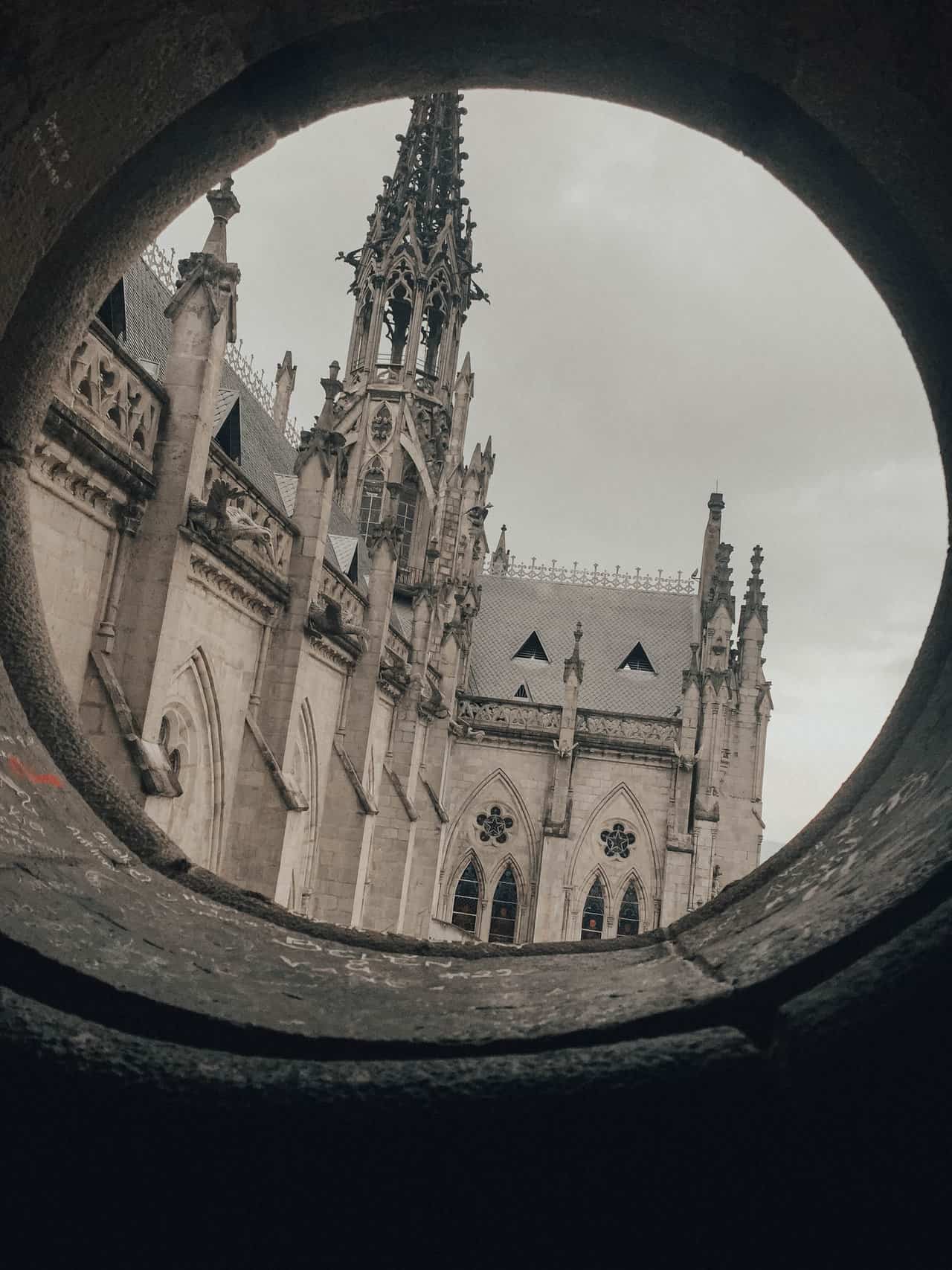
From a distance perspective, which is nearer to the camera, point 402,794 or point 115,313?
point 115,313

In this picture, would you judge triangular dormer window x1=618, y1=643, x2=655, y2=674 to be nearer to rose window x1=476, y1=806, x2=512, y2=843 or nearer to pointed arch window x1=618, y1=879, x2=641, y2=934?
rose window x1=476, y1=806, x2=512, y2=843

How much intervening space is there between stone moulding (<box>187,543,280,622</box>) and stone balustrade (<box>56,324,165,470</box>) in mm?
936

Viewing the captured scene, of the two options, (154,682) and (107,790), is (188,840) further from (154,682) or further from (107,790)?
(107,790)

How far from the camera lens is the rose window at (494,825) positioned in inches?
1031

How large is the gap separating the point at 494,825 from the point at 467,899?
2.17 m

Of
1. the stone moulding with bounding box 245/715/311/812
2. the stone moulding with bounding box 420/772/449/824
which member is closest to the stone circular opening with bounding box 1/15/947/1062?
the stone moulding with bounding box 245/715/311/812

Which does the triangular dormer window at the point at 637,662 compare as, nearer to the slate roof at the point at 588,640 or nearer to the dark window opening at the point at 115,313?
the slate roof at the point at 588,640

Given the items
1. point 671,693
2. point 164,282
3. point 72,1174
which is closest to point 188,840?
point 164,282

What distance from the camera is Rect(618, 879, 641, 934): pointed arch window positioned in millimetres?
25250

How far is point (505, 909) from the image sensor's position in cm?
2580

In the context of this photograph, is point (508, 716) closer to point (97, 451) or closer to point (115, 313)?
point (115, 313)

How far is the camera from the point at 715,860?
2528cm

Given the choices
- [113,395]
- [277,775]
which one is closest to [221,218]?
[113,395]

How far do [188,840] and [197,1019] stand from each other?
1005 cm
